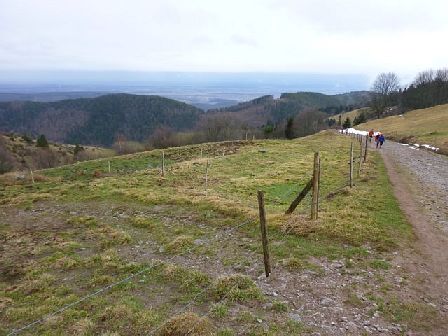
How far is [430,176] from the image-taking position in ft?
86.0

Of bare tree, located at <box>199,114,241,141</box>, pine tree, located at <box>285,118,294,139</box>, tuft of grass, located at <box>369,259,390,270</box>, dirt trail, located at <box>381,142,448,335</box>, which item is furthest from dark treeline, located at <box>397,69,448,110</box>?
tuft of grass, located at <box>369,259,390,270</box>

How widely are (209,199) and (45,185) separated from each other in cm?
1814

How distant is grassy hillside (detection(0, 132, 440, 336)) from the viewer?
9298mm

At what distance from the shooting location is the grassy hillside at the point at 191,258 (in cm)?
930

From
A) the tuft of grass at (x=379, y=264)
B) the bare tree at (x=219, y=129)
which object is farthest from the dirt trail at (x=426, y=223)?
the bare tree at (x=219, y=129)

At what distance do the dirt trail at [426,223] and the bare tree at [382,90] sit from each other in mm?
91895

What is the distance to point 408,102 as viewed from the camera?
367 ft

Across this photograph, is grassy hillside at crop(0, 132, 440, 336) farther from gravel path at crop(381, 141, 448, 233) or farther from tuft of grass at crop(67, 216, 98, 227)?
gravel path at crop(381, 141, 448, 233)

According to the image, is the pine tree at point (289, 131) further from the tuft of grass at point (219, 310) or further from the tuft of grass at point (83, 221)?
the tuft of grass at point (219, 310)

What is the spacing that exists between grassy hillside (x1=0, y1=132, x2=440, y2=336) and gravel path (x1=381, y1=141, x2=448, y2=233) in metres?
1.74

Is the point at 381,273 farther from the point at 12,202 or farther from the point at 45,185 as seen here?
the point at 45,185

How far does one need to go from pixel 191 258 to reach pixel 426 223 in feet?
33.6

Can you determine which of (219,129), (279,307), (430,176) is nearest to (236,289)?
(279,307)

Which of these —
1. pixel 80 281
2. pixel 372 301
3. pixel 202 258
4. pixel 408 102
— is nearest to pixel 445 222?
pixel 372 301
